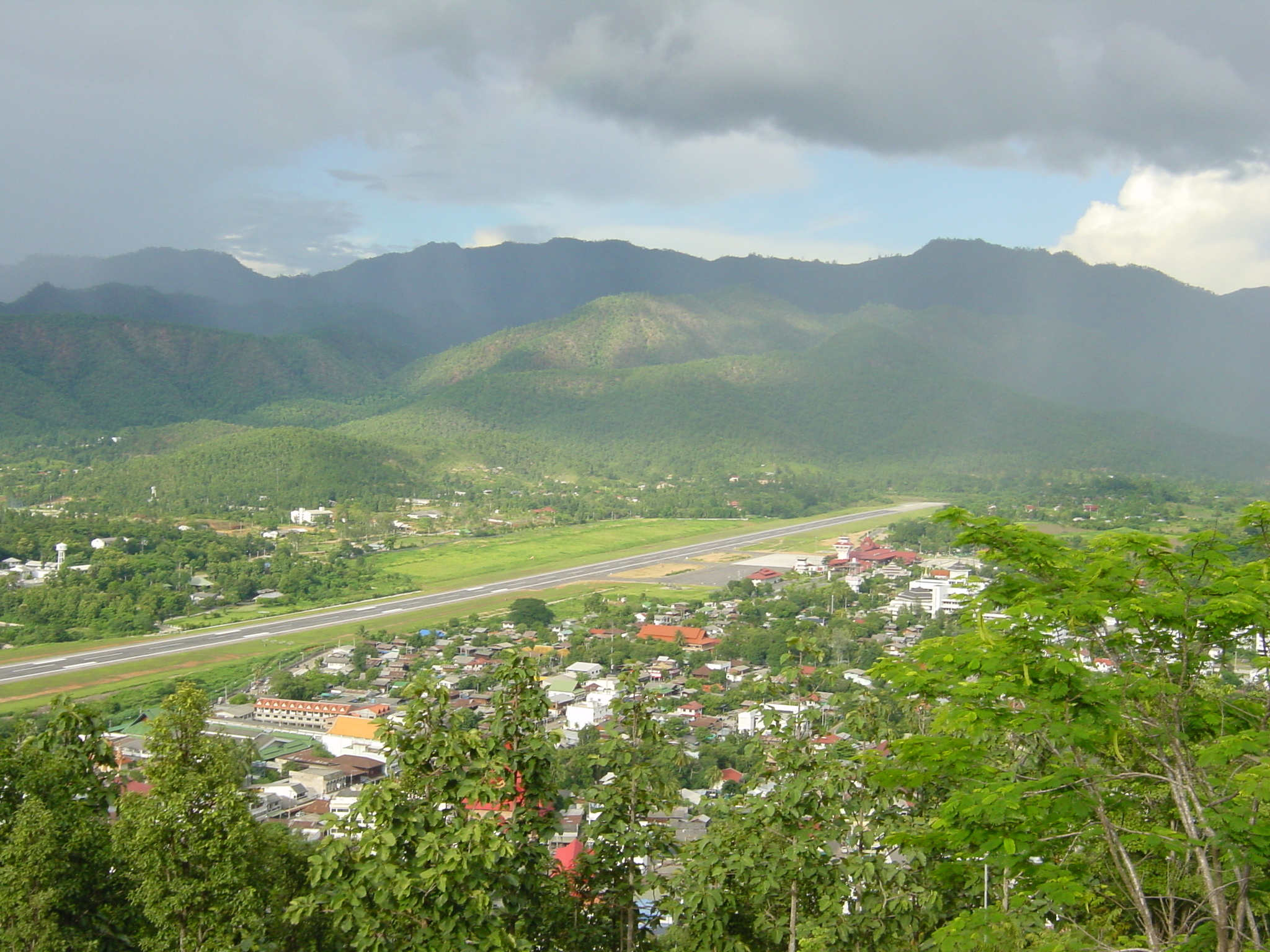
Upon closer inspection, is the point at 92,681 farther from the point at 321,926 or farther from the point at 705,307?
the point at 705,307

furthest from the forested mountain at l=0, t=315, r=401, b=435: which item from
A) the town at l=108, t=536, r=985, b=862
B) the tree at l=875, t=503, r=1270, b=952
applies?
the tree at l=875, t=503, r=1270, b=952

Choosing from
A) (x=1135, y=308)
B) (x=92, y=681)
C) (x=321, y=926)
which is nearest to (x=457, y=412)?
(x=92, y=681)

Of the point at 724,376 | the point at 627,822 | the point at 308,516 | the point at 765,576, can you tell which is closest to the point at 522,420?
the point at 724,376

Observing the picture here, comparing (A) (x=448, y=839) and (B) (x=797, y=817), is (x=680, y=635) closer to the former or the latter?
(B) (x=797, y=817)

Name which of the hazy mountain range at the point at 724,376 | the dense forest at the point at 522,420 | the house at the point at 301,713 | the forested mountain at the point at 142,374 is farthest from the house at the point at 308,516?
the forested mountain at the point at 142,374

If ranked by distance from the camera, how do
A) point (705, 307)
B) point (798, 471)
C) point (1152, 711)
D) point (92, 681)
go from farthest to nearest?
point (705, 307) < point (798, 471) < point (92, 681) < point (1152, 711)

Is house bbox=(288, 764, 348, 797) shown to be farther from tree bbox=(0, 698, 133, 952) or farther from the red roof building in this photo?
the red roof building
